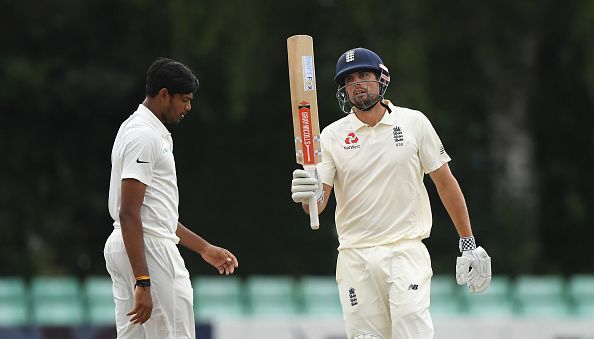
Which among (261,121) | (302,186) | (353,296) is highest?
(261,121)

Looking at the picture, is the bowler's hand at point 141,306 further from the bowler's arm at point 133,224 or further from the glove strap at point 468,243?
the glove strap at point 468,243

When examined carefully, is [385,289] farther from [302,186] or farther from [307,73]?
[307,73]

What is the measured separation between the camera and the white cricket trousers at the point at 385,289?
4918 millimetres

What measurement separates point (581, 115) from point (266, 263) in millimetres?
4286

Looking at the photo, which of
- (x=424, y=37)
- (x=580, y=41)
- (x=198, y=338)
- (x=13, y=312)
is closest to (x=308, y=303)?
(x=198, y=338)

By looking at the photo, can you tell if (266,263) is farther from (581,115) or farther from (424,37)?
(581,115)

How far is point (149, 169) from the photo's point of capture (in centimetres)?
442

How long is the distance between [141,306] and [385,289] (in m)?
1.11

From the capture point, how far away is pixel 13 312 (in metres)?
8.33

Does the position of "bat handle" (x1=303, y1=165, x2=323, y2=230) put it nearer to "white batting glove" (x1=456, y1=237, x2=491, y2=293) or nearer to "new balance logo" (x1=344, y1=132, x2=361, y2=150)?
"new balance logo" (x1=344, y1=132, x2=361, y2=150)

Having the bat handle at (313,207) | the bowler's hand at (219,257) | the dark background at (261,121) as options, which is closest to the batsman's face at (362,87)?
the bat handle at (313,207)

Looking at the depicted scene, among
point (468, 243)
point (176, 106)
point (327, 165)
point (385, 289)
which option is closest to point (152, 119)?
point (176, 106)

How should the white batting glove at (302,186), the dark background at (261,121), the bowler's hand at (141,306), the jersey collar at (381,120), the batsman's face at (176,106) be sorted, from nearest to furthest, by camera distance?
the bowler's hand at (141,306) → the batsman's face at (176,106) → the white batting glove at (302,186) → the jersey collar at (381,120) → the dark background at (261,121)

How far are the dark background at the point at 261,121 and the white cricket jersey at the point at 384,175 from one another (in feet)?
Answer: 25.8
